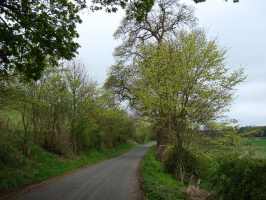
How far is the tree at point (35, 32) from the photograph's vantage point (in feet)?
41.0

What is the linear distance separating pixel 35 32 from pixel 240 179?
8353mm

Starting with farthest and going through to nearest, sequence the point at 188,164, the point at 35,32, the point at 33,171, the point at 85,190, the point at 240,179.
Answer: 1. the point at 33,171
2. the point at 188,164
3. the point at 85,190
4. the point at 35,32
5. the point at 240,179

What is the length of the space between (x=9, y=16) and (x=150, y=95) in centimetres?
798

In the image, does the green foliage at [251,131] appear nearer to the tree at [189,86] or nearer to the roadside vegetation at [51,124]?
the tree at [189,86]

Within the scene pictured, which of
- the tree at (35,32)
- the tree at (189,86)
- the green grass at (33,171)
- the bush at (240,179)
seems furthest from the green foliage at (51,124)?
the bush at (240,179)

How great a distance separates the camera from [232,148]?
16906 mm

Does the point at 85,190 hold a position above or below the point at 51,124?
below

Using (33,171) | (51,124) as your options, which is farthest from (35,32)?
(51,124)

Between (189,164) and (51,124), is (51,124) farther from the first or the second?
(189,164)

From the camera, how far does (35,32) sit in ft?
41.2

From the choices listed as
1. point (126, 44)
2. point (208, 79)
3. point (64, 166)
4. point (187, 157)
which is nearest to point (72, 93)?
point (126, 44)

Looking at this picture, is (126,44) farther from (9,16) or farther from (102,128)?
(9,16)

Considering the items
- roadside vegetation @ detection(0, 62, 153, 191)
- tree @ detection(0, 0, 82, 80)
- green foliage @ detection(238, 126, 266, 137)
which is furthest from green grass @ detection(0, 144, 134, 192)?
green foliage @ detection(238, 126, 266, 137)

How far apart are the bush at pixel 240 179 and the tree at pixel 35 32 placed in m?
7.01
